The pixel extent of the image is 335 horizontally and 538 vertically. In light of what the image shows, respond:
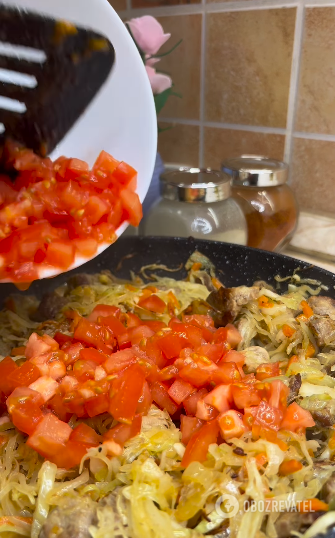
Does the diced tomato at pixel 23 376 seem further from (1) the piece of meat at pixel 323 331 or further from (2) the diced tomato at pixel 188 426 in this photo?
(1) the piece of meat at pixel 323 331

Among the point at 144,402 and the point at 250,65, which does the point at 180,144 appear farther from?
the point at 144,402

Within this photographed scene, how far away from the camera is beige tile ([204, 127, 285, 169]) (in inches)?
98.3

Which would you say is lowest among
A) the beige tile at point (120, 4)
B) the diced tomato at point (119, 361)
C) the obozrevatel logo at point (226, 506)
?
the obozrevatel logo at point (226, 506)

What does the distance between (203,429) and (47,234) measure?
0.63 meters

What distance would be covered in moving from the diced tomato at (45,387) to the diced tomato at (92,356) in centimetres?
13

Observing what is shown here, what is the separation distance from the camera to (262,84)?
2418 millimetres

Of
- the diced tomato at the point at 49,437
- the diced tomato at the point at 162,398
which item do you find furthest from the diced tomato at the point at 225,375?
the diced tomato at the point at 49,437

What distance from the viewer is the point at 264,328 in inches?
63.4

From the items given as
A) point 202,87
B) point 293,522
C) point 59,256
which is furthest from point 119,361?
point 202,87

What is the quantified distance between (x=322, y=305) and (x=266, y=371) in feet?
1.26

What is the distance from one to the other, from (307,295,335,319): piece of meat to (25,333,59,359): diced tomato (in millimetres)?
804

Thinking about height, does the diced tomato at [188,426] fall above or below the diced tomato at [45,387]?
below

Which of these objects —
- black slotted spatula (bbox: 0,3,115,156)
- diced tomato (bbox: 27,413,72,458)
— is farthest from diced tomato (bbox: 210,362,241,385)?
black slotted spatula (bbox: 0,3,115,156)

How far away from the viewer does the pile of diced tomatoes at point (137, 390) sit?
112cm
